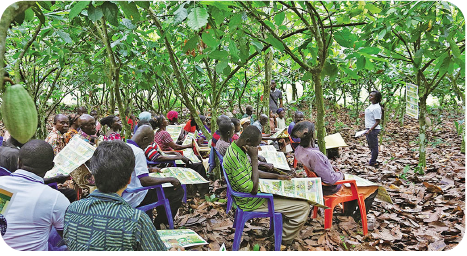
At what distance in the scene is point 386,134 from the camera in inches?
343

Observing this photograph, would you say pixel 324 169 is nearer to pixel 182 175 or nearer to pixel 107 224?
pixel 182 175

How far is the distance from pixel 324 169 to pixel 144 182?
1683 millimetres

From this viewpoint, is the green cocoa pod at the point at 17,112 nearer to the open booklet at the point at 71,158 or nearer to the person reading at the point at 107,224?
the person reading at the point at 107,224

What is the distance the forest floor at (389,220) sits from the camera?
2674mm

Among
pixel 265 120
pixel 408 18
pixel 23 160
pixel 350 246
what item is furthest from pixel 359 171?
pixel 23 160

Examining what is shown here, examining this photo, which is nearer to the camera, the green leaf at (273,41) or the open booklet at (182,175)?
the green leaf at (273,41)

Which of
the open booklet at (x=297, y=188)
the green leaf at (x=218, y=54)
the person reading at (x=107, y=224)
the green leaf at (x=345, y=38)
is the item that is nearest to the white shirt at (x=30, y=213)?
the person reading at (x=107, y=224)

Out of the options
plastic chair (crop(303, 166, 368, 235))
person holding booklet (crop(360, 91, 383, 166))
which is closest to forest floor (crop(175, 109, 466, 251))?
plastic chair (crop(303, 166, 368, 235))

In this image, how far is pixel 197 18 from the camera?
1300 millimetres

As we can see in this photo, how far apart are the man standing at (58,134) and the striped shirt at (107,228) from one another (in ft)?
9.24

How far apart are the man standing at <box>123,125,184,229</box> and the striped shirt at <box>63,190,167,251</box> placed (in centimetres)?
115

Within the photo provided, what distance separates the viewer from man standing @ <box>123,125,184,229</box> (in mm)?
2550

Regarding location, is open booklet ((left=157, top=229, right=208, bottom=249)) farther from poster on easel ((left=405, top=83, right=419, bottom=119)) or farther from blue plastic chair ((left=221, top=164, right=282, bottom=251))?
poster on easel ((left=405, top=83, right=419, bottom=119))

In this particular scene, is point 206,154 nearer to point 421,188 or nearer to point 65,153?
point 65,153
